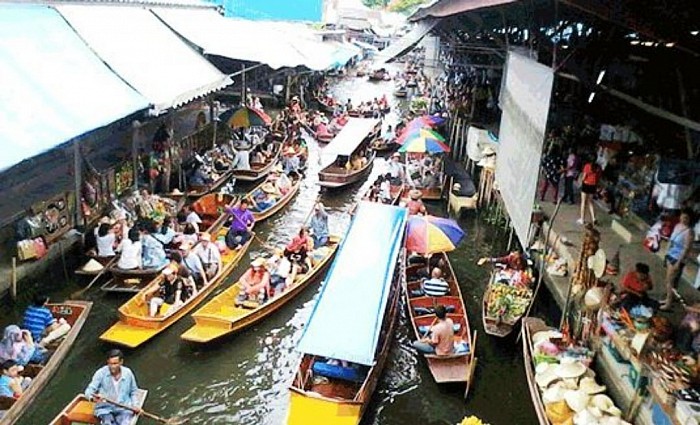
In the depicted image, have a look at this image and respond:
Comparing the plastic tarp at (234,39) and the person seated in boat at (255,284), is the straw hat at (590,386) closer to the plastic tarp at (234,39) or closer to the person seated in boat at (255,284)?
the person seated in boat at (255,284)

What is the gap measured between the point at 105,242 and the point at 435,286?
6180 millimetres

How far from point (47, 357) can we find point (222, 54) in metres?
11.2

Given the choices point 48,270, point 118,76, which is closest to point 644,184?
point 118,76

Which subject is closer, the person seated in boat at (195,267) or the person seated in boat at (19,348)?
the person seated in boat at (19,348)

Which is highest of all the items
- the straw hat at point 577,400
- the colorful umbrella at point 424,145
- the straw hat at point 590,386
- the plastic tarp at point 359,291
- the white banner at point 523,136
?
the white banner at point 523,136

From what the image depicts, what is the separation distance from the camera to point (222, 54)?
18.2 m

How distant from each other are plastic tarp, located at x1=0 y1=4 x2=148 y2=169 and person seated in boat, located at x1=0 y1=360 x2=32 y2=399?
2553 millimetres

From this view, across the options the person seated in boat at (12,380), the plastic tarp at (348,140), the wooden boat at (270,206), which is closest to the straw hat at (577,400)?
the person seated in boat at (12,380)

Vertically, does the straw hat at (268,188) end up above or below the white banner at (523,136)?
below

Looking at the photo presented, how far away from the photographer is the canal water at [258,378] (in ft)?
30.0

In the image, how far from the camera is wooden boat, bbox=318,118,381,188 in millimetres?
19422

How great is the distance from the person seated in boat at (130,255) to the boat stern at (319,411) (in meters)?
4.89

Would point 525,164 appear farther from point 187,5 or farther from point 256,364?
point 187,5

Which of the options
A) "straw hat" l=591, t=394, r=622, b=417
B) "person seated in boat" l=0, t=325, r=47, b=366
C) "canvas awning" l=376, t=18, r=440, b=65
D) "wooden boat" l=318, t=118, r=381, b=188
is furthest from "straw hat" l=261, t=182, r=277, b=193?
"straw hat" l=591, t=394, r=622, b=417
